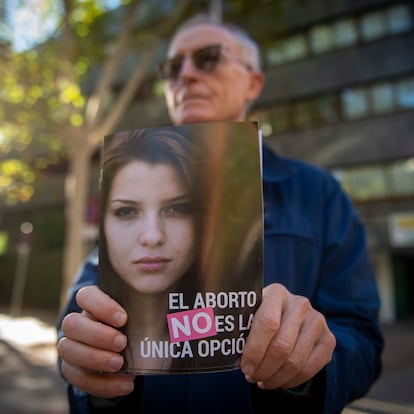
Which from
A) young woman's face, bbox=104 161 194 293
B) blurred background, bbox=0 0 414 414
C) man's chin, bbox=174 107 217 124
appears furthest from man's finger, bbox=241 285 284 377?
blurred background, bbox=0 0 414 414

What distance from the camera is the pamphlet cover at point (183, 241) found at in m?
0.77

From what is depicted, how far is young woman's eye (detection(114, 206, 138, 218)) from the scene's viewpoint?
2.80 feet

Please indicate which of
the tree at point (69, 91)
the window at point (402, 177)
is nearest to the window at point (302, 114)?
the window at point (402, 177)

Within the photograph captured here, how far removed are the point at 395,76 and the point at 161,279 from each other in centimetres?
1406

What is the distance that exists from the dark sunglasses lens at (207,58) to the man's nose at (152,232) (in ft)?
2.81

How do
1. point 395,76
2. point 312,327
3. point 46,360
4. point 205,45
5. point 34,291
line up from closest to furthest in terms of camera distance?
point 312,327 → point 205,45 → point 46,360 → point 395,76 → point 34,291

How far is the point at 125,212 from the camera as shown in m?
0.85

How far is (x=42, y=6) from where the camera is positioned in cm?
941

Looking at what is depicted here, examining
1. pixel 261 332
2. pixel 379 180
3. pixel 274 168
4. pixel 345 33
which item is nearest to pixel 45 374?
pixel 274 168

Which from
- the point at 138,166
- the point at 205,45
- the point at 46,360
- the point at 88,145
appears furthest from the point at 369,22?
the point at 138,166

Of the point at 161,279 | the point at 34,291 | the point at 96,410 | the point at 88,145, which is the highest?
the point at 88,145

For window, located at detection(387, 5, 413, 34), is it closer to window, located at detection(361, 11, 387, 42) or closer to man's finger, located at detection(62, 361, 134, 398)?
window, located at detection(361, 11, 387, 42)

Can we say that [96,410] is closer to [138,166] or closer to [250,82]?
[138,166]

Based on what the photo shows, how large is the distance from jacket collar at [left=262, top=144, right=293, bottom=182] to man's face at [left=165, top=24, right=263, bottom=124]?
0.21 m
